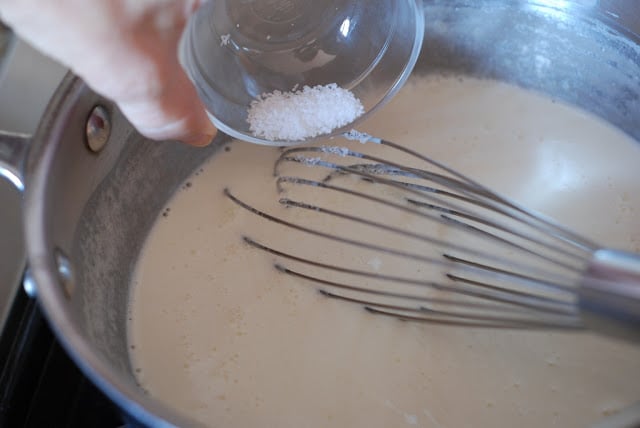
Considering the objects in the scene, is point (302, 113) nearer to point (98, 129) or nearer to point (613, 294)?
point (98, 129)

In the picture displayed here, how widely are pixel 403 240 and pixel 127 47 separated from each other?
545 millimetres

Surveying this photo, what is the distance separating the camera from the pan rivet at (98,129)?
0.85m

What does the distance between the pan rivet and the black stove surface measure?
223 mm

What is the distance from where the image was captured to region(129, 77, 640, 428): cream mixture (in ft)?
2.98

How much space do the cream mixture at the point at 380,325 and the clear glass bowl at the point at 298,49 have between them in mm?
167

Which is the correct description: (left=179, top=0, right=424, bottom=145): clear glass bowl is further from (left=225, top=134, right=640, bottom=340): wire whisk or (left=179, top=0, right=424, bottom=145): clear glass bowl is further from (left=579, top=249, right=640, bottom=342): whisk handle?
(left=579, top=249, right=640, bottom=342): whisk handle

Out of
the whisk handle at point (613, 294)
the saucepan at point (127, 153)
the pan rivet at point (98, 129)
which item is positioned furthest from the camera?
the pan rivet at point (98, 129)

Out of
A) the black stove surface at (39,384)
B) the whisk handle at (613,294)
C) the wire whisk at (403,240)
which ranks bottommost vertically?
the black stove surface at (39,384)

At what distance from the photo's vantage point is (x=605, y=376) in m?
0.91

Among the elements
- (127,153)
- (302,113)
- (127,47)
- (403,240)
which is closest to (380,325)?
(403,240)

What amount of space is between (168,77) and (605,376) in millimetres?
652

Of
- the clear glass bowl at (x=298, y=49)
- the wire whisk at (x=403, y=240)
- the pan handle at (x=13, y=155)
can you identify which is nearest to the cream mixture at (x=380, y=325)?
the wire whisk at (x=403, y=240)

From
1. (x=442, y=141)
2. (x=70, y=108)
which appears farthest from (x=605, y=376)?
(x=70, y=108)

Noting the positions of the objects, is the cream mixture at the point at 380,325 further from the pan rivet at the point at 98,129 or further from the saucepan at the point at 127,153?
the pan rivet at the point at 98,129
